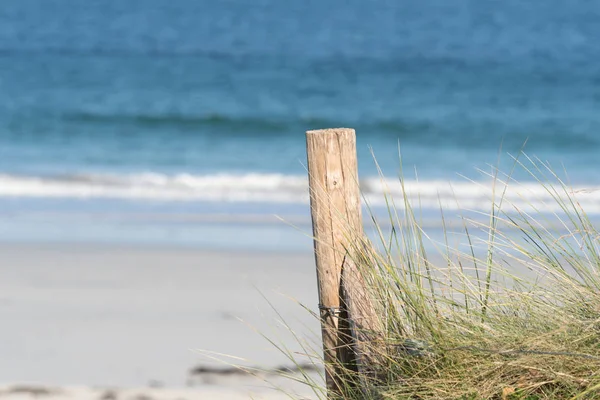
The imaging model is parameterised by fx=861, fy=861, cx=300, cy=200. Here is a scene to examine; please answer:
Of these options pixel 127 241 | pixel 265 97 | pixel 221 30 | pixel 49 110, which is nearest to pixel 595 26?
pixel 221 30

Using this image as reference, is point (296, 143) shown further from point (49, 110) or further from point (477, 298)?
point (477, 298)

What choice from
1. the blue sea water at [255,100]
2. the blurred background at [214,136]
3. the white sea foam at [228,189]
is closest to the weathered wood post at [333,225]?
the blue sea water at [255,100]

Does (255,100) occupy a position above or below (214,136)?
above

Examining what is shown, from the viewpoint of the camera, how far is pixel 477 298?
2482 mm

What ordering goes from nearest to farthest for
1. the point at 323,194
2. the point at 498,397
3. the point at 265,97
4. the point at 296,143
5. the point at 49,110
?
1. the point at 498,397
2. the point at 323,194
3. the point at 296,143
4. the point at 49,110
5. the point at 265,97

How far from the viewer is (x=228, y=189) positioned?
37.3 ft

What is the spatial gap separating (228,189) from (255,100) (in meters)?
7.59

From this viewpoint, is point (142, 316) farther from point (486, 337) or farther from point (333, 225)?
point (486, 337)

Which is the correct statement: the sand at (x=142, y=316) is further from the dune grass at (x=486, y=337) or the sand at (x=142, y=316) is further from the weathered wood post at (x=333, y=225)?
the dune grass at (x=486, y=337)

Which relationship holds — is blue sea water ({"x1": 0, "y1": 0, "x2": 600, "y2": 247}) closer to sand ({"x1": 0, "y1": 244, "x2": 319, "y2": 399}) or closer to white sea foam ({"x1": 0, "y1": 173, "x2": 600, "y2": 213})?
white sea foam ({"x1": 0, "y1": 173, "x2": 600, "y2": 213})

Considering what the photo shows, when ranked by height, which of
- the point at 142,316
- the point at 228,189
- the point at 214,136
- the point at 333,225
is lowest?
the point at 142,316

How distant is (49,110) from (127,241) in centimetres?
985

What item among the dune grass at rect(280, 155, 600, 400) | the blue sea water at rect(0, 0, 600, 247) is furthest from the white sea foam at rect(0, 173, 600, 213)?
the dune grass at rect(280, 155, 600, 400)

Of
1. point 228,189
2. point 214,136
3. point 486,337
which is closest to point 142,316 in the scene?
point 486,337
